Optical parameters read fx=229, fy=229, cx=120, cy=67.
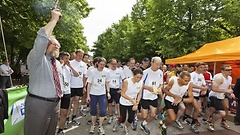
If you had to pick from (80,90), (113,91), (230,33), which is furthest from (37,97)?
(230,33)

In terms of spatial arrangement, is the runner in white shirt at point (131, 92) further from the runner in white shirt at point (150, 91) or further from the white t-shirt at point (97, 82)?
the white t-shirt at point (97, 82)

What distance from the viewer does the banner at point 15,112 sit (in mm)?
3691

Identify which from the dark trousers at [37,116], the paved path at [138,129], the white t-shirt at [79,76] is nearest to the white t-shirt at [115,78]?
the white t-shirt at [79,76]

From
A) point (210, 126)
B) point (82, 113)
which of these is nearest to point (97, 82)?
point (82, 113)

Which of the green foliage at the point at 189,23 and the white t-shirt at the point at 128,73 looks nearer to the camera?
the white t-shirt at the point at 128,73

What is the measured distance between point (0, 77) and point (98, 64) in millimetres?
7299

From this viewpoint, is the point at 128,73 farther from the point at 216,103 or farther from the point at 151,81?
the point at 216,103

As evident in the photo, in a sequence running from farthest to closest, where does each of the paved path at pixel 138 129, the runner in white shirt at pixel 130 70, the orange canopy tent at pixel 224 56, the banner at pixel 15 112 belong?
the orange canopy tent at pixel 224 56 < the runner in white shirt at pixel 130 70 < the paved path at pixel 138 129 < the banner at pixel 15 112

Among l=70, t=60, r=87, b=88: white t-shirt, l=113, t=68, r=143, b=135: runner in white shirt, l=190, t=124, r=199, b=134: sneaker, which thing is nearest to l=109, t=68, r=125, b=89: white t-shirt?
l=70, t=60, r=87, b=88: white t-shirt

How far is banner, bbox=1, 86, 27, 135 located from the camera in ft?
12.1

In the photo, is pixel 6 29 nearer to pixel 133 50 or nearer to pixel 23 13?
pixel 23 13

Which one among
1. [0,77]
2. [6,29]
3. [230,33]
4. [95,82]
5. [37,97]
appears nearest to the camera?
[37,97]

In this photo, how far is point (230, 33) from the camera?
70.5ft

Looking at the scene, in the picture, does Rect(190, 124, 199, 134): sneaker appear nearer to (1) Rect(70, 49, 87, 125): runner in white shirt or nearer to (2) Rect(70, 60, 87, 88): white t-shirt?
(1) Rect(70, 49, 87, 125): runner in white shirt
